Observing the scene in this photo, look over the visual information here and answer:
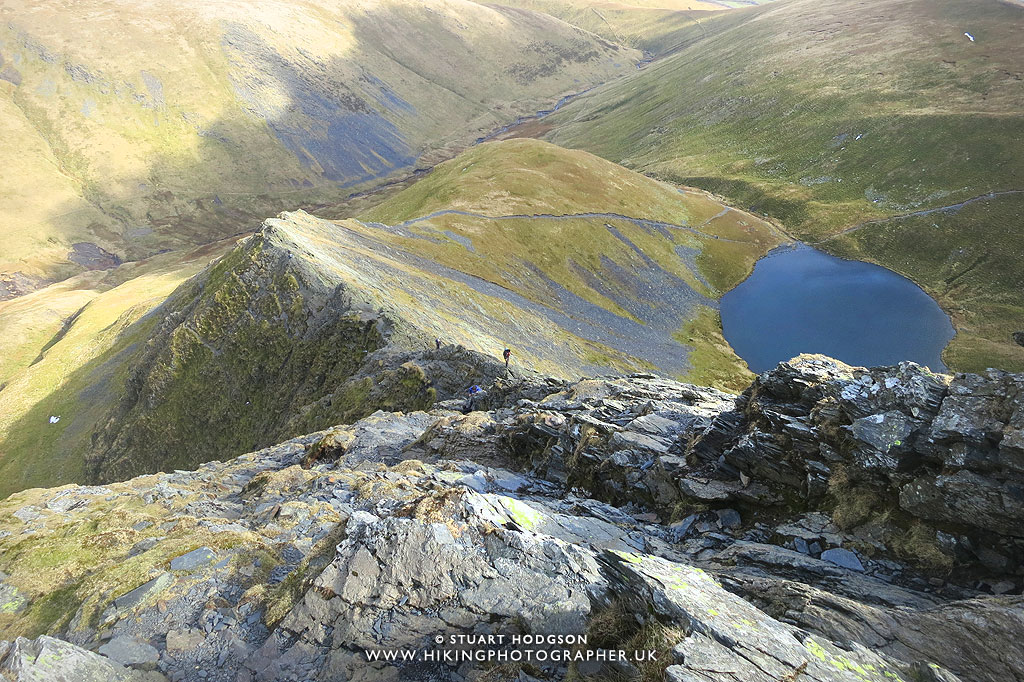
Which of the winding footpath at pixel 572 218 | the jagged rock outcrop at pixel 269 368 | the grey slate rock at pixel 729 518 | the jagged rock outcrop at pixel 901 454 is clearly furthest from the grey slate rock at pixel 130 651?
the winding footpath at pixel 572 218

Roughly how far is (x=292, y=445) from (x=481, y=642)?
27.1m

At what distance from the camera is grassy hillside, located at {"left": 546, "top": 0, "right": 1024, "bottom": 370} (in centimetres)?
9419

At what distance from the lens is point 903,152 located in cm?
12838

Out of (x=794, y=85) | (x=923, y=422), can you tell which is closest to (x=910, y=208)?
(x=794, y=85)

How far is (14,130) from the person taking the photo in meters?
190

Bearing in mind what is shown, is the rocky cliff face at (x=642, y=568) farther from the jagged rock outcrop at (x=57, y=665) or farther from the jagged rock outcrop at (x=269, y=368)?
the jagged rock outcrop at (x=269, y=368)

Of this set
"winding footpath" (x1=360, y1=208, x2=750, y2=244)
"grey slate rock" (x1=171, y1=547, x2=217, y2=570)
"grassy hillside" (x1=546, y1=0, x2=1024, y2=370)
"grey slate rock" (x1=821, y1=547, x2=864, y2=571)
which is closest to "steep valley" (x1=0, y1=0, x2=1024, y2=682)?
"grey slate rock" (x1=821, y1=547, x2=864, y2=571)

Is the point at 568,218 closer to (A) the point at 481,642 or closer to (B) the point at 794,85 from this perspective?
(A) the point at 481,642

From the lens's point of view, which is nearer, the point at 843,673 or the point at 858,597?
the point at 843,673

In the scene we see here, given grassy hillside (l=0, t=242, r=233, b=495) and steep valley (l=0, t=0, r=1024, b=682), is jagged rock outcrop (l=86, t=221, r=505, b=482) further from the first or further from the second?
grassy hillside (l=0, t=242, r=233, b=495)

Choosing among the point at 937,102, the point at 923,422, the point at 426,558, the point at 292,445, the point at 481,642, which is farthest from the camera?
the point at 937,102

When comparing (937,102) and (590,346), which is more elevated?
(937,102)

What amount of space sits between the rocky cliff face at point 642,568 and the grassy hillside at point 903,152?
264 feet

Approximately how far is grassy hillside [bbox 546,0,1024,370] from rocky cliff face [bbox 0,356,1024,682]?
80437 mm
